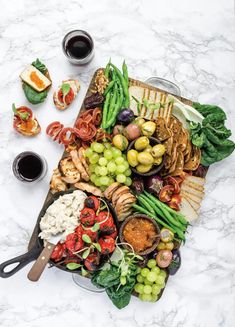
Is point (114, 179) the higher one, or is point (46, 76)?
point (46, 76)

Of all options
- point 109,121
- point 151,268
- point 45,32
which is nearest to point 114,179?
point 109,121

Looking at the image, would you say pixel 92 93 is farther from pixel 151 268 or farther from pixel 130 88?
pixel 151 268

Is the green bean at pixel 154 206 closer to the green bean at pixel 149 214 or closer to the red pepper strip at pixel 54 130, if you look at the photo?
the green bean at pixel 149 214

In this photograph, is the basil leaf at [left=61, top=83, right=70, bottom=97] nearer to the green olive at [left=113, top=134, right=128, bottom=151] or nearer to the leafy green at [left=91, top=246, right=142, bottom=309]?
the green olive at [left=113, top=134, right=128, bottom=151]

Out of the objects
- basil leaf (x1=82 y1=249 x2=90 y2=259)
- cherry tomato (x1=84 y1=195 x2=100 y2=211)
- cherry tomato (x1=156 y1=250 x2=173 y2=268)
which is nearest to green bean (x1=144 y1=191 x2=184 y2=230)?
cherry tomato (x1=156 y1=250 x2=173 y2=268)

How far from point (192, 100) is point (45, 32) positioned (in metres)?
0.66

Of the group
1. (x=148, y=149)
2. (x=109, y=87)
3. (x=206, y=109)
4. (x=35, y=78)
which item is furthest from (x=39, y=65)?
(x=206, y=109)

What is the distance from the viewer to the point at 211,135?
2.25 m

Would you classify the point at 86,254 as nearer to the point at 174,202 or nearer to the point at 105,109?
the point at 174,202

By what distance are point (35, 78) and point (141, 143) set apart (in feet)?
1.72

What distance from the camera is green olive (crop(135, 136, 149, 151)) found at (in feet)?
7.03

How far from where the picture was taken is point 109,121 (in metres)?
2.23

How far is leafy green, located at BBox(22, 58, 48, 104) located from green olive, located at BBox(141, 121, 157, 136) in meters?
0.44


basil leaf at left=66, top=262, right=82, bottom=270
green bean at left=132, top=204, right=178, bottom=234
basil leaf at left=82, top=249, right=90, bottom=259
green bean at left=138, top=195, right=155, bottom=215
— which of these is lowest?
basil leaf at left=66, top=262, right=82, bottom=270
